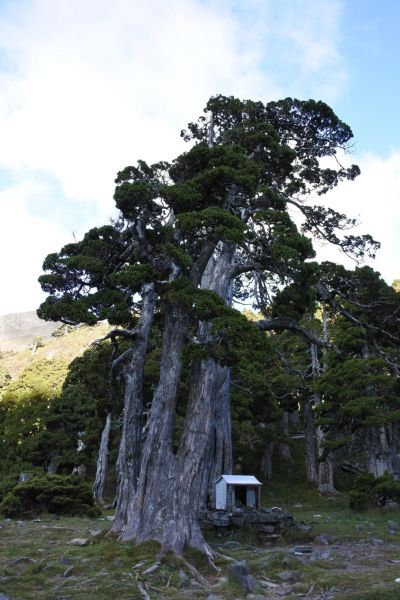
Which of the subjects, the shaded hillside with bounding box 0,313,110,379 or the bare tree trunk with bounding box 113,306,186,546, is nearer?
the bare tree trunk with bounding box 113,306,186,546

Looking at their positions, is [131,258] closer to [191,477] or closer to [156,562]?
[191,477]

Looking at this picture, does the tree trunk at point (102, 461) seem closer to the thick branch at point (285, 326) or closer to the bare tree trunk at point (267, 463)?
the bare tree trunk at point (267, 463)

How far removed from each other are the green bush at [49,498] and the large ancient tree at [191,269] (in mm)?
7474

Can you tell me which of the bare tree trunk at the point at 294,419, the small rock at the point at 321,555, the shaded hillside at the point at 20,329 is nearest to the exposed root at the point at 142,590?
the small rock at the point at 321,555

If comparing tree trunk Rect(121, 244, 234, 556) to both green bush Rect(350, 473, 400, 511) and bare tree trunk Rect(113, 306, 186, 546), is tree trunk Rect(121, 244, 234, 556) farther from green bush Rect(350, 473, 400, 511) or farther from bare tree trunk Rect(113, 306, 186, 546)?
green bush Rect(350, 473, 400, 511)

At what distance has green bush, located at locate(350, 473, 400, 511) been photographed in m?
17.4

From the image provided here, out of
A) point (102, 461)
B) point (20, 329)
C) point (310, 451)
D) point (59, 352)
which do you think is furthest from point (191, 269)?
point (20, 329)

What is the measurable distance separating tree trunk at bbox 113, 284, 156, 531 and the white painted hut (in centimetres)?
546

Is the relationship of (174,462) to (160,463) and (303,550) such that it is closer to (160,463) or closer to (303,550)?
(160,463)

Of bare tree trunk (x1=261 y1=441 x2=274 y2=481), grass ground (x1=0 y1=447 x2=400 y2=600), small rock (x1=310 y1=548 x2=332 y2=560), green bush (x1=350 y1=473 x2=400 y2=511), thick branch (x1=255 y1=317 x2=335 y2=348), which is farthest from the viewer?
bare tree trunk (x1=261 y1=441 x2=274 y2=481)

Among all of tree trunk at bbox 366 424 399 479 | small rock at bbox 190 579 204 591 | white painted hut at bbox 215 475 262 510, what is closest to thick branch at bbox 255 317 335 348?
small rock at bbox 190 579 204 591

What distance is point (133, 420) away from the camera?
11547 millimetres

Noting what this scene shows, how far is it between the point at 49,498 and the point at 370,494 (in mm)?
11789

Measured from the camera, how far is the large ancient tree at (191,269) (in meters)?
9.95
